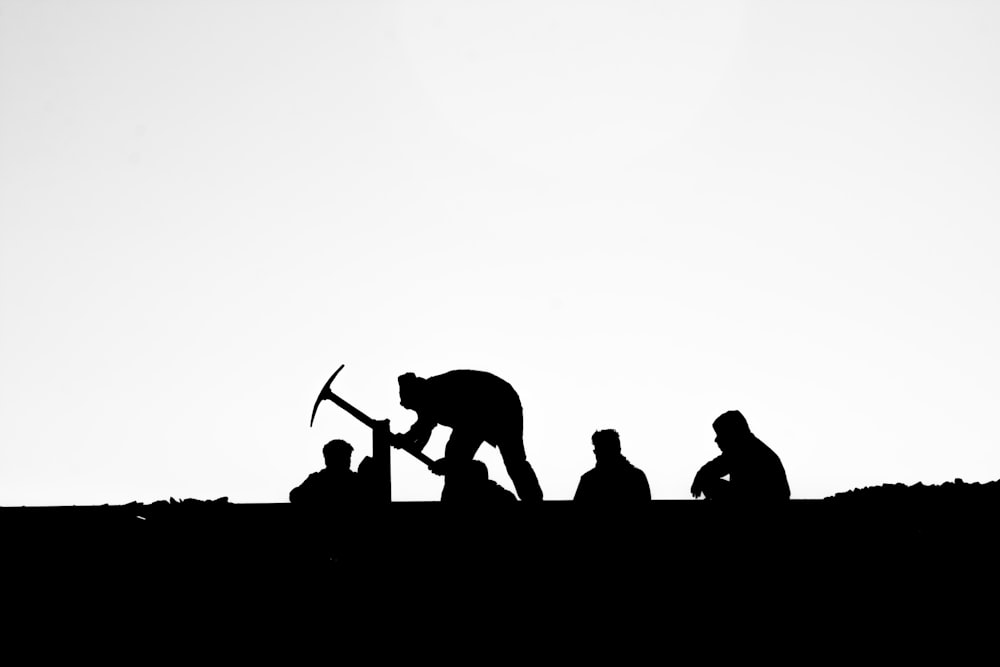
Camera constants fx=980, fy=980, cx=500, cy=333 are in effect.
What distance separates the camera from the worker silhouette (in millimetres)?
8531

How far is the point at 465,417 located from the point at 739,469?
2.86 m

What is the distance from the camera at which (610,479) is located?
608cm

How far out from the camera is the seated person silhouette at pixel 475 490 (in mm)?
5707

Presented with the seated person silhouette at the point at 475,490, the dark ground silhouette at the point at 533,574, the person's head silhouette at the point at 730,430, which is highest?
the person's head silhouette at the point at 730,430

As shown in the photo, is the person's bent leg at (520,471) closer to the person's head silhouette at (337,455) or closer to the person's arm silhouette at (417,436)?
the person's arm silhouette at (417,436)

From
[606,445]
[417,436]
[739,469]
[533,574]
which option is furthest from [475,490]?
[417,436]

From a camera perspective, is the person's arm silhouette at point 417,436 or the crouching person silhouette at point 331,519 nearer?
the crouching person silhouette at point 331,519

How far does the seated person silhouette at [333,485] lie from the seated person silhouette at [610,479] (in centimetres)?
136

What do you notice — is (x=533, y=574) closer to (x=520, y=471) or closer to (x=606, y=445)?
(x=606, y=445)

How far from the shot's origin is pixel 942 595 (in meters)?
5.90

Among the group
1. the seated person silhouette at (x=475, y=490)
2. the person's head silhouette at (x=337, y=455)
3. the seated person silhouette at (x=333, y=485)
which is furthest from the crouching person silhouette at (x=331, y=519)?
the seated person silhouette at (x=475, y=490)

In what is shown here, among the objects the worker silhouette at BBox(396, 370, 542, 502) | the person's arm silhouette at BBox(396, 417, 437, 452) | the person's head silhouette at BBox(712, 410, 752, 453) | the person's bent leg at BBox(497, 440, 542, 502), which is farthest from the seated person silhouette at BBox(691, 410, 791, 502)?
the person's arm silhouette at BBox(396, 417, 437, 452)

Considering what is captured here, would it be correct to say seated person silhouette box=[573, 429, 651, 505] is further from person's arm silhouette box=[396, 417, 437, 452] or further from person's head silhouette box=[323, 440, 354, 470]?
person's arm silhouette box=[396, 417, 437, 452]

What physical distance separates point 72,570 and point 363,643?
177 cm
